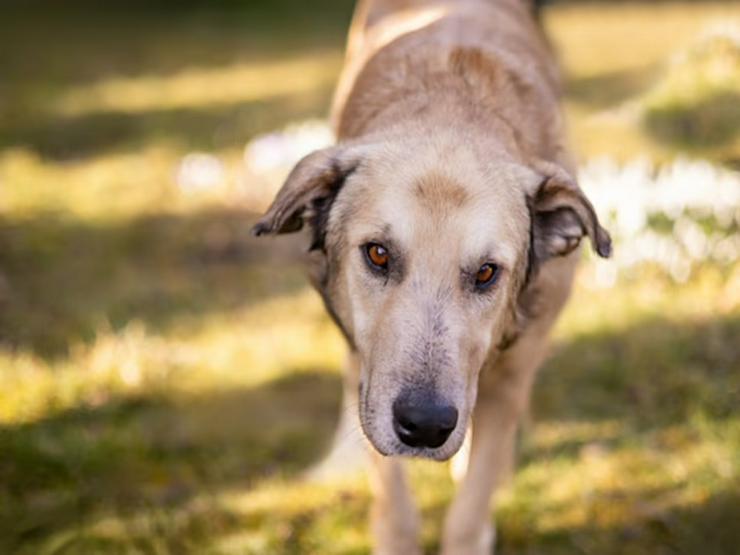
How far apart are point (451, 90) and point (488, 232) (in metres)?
0.85

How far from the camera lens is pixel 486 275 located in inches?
132

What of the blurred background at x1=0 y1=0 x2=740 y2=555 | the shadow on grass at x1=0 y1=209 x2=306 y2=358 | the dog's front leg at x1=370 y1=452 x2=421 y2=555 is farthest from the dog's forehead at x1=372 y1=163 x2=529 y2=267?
the shadow on grass at x1=0 y1=209 x2=306 y2=358

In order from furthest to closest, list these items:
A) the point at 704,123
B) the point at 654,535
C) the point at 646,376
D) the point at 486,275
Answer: the point at 704,123
the point at 646,376
the point at 654,535
the point at 486,275

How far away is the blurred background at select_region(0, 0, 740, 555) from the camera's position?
172 inches

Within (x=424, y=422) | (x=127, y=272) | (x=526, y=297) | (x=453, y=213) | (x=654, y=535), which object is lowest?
(x=127, y=272)

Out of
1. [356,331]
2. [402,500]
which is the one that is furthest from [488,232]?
[402,500]

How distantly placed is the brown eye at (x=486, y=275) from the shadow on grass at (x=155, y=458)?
1707 mm

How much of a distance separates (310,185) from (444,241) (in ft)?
1.95

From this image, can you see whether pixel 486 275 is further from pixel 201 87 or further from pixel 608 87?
pixel 201 87

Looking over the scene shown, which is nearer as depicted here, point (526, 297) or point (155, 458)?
point (526, 297)

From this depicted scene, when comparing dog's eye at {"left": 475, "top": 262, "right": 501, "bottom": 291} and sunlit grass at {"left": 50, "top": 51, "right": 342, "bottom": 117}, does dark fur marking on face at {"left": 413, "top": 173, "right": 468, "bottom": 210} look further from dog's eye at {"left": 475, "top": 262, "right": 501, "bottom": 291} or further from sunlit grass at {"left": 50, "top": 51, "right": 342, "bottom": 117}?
Answer: sunlit grass at {"left": 50, "top": 51, "right": 342, "bottom": 117}

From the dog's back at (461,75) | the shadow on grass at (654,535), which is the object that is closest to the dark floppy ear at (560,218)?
the dog's back at (461,75)

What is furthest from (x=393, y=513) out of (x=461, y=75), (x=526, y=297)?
(x=461, y=75)

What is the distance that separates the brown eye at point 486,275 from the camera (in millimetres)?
3329
